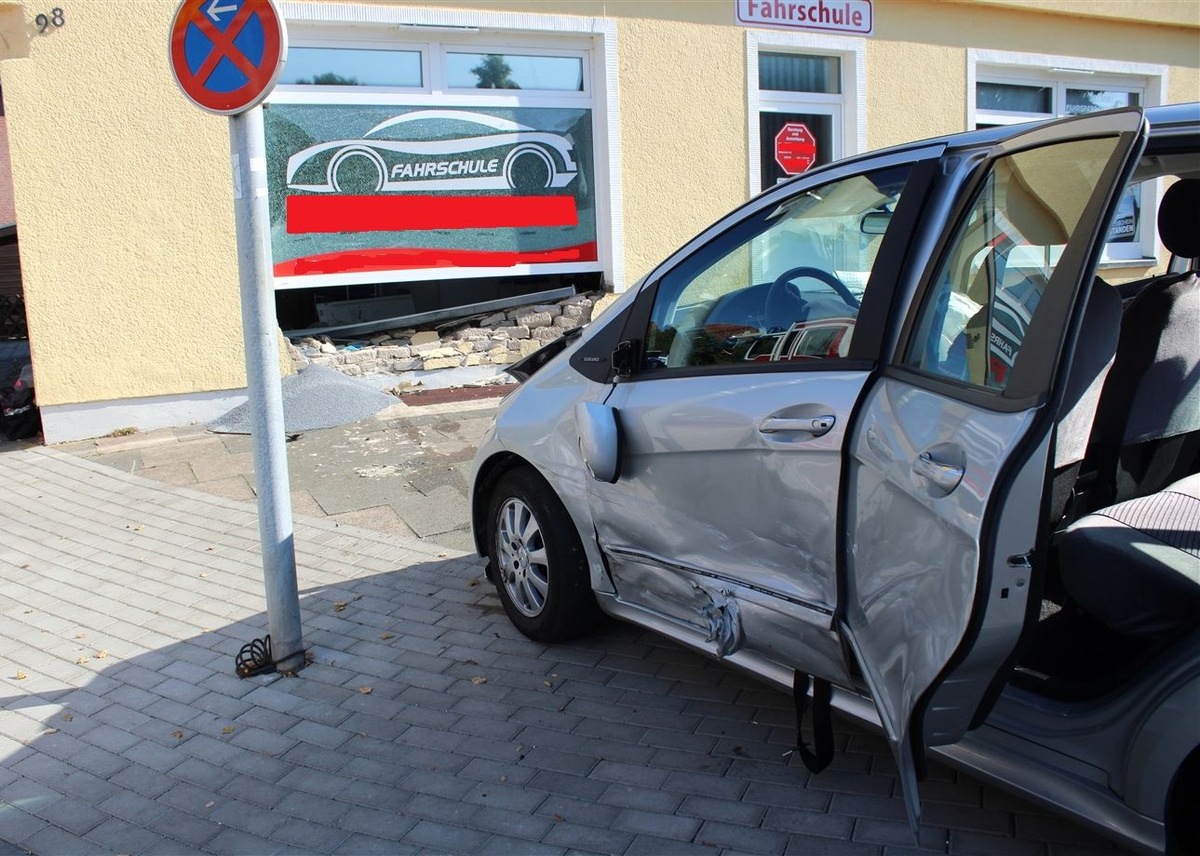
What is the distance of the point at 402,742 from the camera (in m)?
3.46

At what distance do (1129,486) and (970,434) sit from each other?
1047 millimetres

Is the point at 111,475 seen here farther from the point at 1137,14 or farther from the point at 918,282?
the point at 1137,14

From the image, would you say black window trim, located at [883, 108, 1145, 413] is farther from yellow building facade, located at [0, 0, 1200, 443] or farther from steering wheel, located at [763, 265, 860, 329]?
yellow building facade, located at [0, 0, 1200, 443]

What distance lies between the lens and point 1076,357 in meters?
2.59

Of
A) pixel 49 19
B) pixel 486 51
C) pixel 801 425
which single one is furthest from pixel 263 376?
pixel 486 51

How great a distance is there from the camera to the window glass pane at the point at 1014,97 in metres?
11.3

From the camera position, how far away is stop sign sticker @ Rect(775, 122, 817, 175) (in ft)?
33.8

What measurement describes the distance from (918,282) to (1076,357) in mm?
446

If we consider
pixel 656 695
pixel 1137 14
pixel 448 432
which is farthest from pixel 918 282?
pixel 1137 14

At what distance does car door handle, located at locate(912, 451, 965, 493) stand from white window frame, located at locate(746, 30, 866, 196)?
7.82 meters

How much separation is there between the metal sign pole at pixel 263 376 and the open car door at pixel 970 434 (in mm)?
2269

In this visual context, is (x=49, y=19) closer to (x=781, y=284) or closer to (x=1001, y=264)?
(x=781, y=284)

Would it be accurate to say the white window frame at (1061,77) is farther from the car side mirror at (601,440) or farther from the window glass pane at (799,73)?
the car side mirror at (601,440)

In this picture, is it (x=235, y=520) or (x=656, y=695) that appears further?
(x=235, y=520)
